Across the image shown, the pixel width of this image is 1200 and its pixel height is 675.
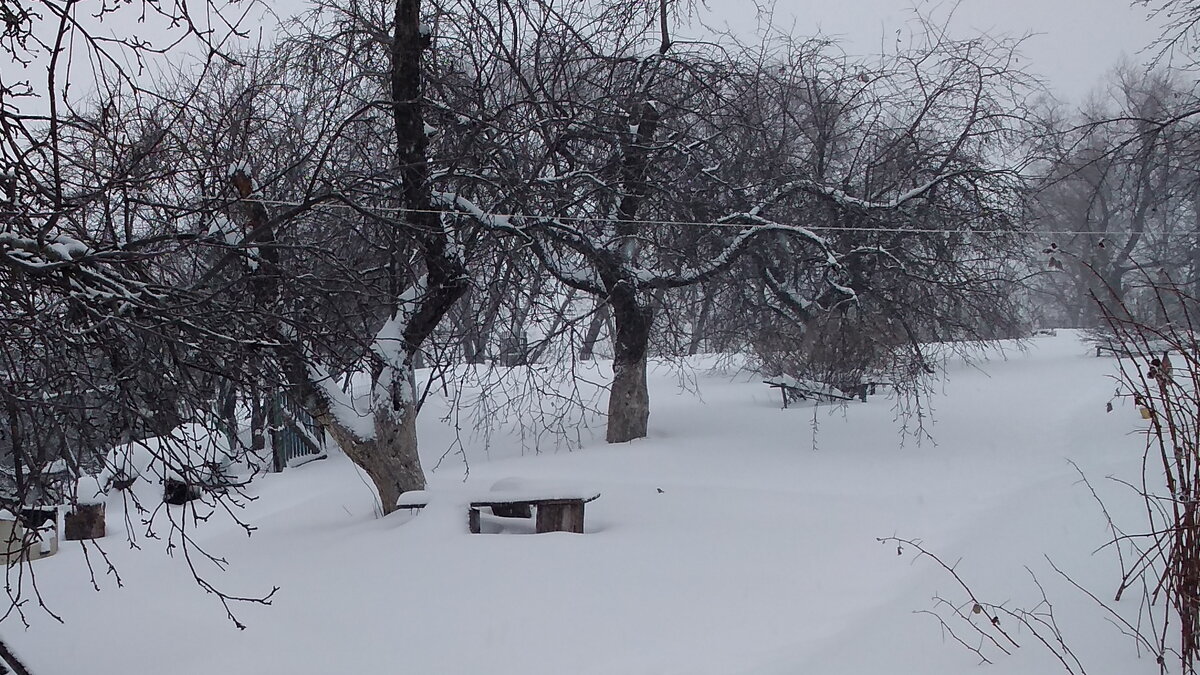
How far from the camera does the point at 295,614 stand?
5.48 metres

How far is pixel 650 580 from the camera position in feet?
18.9

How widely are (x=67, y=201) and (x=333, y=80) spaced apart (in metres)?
4.67

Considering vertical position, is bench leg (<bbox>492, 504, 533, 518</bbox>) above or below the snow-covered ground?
above

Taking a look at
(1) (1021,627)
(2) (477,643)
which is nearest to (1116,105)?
(1) (1021,627)

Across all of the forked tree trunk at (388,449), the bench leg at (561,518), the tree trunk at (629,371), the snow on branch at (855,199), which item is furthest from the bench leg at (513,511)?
the snow on branch at (855,199)

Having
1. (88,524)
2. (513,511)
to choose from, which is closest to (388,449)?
(513,511)

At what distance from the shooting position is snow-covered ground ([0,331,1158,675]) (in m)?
4.63

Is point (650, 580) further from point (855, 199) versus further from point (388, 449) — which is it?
point (855, 199)

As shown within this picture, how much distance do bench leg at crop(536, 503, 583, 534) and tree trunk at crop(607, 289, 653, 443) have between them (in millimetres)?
3924

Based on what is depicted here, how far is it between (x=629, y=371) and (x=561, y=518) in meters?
4.73

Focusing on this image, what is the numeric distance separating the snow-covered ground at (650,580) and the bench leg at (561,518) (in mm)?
164

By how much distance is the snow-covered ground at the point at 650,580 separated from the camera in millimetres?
4633

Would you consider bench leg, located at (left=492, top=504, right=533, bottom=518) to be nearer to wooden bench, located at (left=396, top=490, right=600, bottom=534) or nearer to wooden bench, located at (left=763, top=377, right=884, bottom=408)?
wooden bench, located at (left=396, top=490, right=600, bottom=534)

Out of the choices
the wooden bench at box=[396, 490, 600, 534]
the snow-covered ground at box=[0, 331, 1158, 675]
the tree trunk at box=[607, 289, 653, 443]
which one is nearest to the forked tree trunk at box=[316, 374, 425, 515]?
the snow-covered ground at box=[0, 331, 1158, 675]
